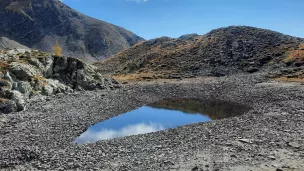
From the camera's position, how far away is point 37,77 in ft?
191

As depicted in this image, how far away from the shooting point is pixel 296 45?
101 metres

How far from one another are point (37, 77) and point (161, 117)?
89.0 ft

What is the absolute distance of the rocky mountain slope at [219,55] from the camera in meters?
95.1

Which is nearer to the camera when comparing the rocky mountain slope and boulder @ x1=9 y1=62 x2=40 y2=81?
boulder @ x1=9 y1=62 x2=40 y2=81

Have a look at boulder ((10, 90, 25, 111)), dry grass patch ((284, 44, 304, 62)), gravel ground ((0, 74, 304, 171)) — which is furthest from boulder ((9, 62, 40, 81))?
dry grass patch ((284, 44, 304, 62))

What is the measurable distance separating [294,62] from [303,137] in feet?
211

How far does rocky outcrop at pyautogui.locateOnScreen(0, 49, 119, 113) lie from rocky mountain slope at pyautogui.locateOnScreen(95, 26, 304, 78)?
2999cm

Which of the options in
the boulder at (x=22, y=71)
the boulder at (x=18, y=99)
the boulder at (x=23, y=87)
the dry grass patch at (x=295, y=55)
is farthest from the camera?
the dry grass patch at (x=295, y=55)

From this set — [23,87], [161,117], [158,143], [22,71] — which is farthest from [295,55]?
[23,87]

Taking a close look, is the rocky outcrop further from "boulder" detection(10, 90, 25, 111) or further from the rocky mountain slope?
the rocky mountain slope

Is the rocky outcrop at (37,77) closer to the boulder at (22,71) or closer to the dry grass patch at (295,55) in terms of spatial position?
the boulder at (22,71)

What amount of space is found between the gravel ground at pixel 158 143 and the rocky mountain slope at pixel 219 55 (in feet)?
151

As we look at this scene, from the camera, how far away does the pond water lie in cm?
3775

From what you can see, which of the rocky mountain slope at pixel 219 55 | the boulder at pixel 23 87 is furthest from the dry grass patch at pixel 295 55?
the boulder at pixel 23 87
